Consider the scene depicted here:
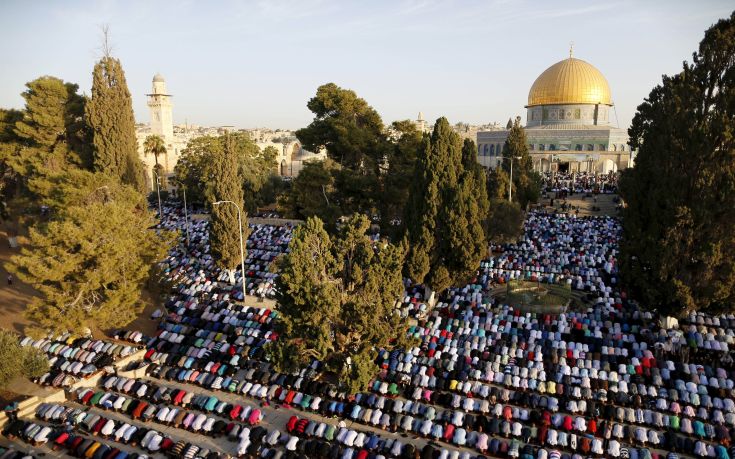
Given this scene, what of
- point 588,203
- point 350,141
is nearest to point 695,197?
point 350,141

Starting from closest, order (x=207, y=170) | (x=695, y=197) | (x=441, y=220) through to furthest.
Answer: (x=695, y=197) → (x=441, y=220) → (x=207, y=170)

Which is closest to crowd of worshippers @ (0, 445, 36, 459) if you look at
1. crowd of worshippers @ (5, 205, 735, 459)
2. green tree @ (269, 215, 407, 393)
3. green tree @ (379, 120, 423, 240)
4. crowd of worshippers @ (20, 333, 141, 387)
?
crowd of worshippers @ (5, 205, 735, 459)

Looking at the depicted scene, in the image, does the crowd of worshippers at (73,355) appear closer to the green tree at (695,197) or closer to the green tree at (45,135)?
the green tree at (45,135)

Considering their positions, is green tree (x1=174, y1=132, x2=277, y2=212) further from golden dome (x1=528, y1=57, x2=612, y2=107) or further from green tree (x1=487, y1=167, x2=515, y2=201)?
golden dome (x1=528, y1=57, x2=612, y2=107)

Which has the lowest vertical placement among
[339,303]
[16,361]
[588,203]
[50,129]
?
[16,361]

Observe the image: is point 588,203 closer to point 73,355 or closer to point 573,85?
point 573,85

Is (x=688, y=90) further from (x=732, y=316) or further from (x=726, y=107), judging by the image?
(x=732, y=316)
